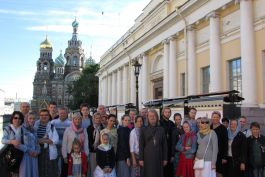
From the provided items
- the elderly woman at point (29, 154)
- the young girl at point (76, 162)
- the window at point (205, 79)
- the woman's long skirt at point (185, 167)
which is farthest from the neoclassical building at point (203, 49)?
the elderly woman at point (29, 154)

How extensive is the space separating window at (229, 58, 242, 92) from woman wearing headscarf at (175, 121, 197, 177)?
1000cm

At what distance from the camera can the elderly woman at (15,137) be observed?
6406 mm

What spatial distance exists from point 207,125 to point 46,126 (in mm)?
3436

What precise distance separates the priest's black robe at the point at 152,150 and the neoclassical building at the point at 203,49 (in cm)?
852

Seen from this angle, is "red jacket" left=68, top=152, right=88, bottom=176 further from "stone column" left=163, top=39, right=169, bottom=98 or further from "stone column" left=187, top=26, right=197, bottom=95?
"stone column" left=163, top=39, right=169, bottom=98

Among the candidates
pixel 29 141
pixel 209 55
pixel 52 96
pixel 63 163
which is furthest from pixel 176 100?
pixel 52 96

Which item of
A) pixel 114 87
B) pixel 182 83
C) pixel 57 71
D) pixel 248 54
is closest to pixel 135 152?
pixel 248 54

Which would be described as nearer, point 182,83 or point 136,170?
point 136,170

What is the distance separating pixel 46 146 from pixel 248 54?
10975 millimetres

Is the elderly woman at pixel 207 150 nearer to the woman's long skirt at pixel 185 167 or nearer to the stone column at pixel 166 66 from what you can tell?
the woman's long skirt at pixel 185 167

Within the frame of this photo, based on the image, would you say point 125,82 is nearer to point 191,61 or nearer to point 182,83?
point 182,83

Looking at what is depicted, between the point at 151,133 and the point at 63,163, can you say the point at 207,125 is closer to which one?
the point at 151,133

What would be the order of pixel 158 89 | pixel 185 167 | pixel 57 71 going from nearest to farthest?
1. pixel 185 167
2. pixel 158 89
3. pixel 57 71

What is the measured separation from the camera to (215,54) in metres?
17.9
